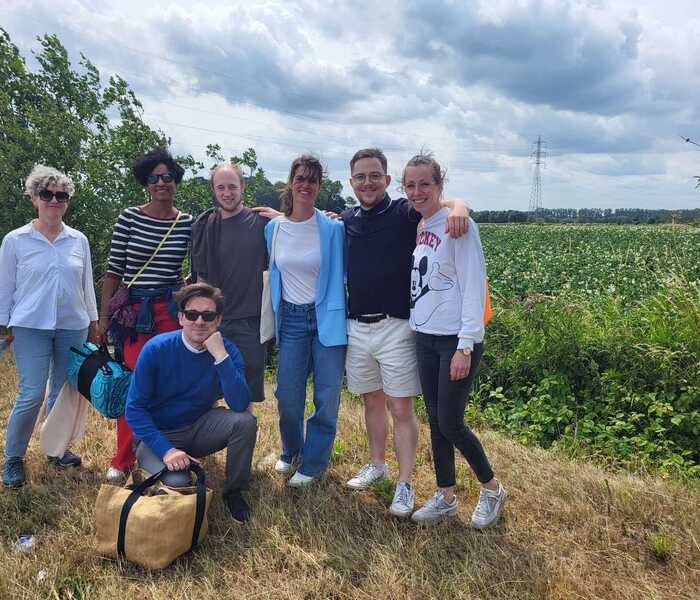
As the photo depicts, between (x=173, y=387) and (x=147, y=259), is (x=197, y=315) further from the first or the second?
(x=147, y=259)

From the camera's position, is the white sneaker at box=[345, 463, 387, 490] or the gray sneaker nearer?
the gray sneaker

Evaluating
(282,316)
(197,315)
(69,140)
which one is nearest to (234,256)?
(282,316)

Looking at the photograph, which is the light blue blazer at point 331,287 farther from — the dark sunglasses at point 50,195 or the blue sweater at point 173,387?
the dark sunglasses at point 50,195

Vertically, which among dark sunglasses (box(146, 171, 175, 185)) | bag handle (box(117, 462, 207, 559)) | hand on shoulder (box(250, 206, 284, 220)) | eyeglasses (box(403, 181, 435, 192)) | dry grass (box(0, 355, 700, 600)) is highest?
dark sunglasses (box(146, 171, 175, 185))

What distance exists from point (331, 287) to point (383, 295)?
1.18 feet

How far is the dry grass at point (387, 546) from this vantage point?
2.65 meters

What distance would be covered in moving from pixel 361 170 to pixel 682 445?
350cm

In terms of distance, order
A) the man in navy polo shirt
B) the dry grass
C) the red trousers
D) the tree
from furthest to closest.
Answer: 1. the tree
2. the red trousers
3. the man in navy polo shirt
4. the dry grass

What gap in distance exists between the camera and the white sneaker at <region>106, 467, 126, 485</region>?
12.4 ft

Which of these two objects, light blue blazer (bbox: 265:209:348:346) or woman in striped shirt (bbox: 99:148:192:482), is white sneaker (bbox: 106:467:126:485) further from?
light blue blazer (bbox: 265:209:348:346)

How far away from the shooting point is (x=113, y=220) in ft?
26.9

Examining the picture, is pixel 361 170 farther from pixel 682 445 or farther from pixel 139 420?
pixel 682 445

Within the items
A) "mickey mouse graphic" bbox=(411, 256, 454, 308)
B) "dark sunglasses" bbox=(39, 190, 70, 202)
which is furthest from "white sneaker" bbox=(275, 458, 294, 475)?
"dark sunglasses" bbox=(39, 190, 70, 202)

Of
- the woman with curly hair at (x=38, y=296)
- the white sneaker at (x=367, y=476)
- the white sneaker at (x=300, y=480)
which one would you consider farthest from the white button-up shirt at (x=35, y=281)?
the white sneaker at (x=367, y=476)
